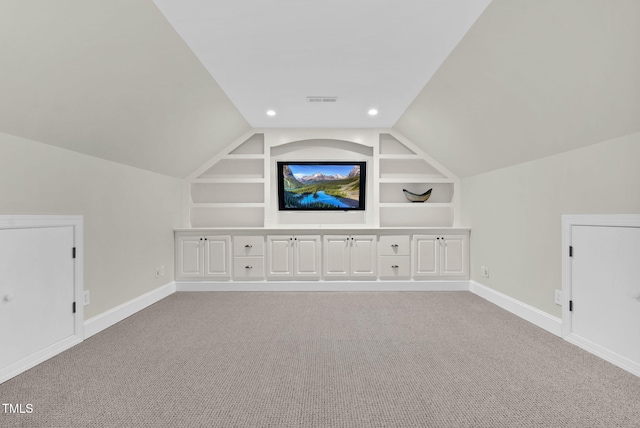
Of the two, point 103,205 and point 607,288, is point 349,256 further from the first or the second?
point 103,205

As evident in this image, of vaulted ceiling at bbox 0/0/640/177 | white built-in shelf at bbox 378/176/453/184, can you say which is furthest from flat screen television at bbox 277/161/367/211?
→ vaulted ceiling at bbox 0/0/640/177

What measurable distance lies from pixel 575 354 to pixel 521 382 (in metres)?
0.77

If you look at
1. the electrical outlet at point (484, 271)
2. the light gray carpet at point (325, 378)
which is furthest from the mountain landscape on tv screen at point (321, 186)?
the light gray carpet at point (325, 378)

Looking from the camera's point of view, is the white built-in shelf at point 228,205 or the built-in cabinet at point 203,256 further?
the white built-in shelf at point 228,205

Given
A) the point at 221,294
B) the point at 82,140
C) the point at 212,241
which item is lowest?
the point at 221,294

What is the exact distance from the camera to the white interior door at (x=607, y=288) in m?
1.98

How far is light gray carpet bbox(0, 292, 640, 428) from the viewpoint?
1.52 m

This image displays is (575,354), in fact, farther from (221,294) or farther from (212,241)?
(212,241)

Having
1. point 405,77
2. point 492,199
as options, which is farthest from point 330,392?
point 492,199

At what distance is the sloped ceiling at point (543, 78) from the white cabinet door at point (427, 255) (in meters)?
1.37

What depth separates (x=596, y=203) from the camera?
87.7 inches

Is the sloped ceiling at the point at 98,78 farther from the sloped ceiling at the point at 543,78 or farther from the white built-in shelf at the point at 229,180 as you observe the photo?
the sloped ceiling at the point at 543,78

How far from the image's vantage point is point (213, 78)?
2.80 m

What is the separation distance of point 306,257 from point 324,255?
0.25 metres
